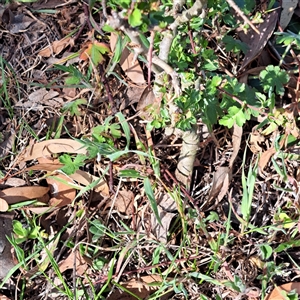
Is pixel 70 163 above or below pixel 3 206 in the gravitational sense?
above

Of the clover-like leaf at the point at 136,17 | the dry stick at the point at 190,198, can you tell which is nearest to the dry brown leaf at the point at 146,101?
the dry stick at the point at 190,198

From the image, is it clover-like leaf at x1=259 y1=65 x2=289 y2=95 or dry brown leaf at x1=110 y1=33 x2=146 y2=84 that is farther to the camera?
dry brown leaf at x1=110 y1=33 x2=146 y2=84

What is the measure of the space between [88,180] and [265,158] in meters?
0.67

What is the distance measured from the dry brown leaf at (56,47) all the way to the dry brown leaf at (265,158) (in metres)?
0.91

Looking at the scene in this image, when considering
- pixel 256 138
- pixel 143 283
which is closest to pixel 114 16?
pixel 256 138

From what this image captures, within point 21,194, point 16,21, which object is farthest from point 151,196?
point 16,21

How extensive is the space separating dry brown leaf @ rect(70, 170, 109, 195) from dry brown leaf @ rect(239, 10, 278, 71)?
69 cm

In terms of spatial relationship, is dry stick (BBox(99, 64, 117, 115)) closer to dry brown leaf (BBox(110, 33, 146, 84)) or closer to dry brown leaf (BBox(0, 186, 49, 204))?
dry brown leaf (BBox(110, 33, 146, 84))

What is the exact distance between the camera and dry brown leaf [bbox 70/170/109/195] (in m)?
1.75

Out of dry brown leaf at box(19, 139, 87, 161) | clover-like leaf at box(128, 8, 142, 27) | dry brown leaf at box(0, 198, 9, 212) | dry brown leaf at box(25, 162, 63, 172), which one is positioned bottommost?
dry brown leaf at box(0, 198, 9, 212)

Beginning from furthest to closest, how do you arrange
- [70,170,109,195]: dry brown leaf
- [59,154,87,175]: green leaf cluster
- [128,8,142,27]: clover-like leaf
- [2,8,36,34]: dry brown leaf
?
[2,8,36,34]: dry brown leaf < [70,170,109,195]: dry brown leaf < [59,154,87,175]: green leaf cluster < [128,8,142,27]: clover-like leaf

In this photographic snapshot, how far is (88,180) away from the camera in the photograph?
1768 millimetres

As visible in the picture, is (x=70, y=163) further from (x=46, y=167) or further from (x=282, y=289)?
(x=282, y=289)

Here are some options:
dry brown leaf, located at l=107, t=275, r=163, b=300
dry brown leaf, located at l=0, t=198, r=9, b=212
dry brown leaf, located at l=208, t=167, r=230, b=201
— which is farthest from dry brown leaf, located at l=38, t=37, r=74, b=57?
dry brown leaf, located at l=107, t=275, r=163, b=300
